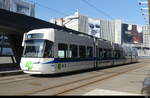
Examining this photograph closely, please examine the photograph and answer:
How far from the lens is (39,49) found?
15.4 meters

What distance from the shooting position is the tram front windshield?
50.4 ft

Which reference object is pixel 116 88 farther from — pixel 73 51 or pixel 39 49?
pixel 73 51

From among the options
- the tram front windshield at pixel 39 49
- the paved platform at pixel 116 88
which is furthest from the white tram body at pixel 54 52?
the paved platform at pixel 116 88

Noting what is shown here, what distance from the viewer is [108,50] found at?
2842 cm

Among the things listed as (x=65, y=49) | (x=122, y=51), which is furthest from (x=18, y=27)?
(x=122, y=51)

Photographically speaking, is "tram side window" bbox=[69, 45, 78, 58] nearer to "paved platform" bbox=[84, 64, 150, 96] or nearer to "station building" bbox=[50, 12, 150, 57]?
"paved platform" bbox=[84, 64, 150, 96]

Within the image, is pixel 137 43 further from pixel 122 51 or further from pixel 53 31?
pixel 53 31

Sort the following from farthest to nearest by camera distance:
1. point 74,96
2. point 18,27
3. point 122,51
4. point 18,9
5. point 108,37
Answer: point 108,37
point 18,9
point 122,51
point 18,27
point 74,96

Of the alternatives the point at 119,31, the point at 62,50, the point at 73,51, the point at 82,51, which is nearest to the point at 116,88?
the point at 62,50

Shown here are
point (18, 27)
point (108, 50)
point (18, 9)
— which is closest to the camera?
point (18, 27)

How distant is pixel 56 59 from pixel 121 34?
13711 centimetres

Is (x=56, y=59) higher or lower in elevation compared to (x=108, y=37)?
lower

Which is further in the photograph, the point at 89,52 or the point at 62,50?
the point at 89,52

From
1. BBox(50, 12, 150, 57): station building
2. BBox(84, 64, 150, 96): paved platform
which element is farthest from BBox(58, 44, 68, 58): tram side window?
BBox(50, 12, 150, 57): station building
